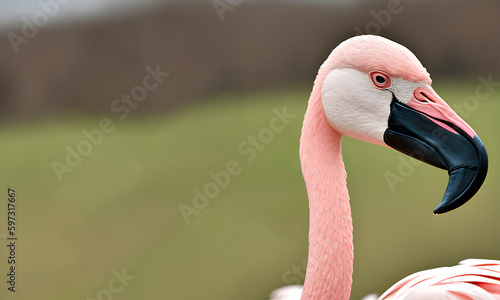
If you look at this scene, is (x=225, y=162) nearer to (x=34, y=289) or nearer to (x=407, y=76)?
(x=34, y=289)

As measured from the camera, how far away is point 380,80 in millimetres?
911

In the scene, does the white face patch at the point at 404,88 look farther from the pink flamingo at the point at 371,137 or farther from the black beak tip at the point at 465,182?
the black beak tip at the point at 465,182

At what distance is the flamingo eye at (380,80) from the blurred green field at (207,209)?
5.50 feet

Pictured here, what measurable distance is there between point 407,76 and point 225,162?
240cm

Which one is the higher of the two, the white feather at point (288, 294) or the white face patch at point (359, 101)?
the white face patch at point (359, 101)

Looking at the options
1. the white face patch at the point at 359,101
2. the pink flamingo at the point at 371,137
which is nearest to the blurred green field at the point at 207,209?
the pink flamingo at the point at 371,137

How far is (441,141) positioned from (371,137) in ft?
0.44

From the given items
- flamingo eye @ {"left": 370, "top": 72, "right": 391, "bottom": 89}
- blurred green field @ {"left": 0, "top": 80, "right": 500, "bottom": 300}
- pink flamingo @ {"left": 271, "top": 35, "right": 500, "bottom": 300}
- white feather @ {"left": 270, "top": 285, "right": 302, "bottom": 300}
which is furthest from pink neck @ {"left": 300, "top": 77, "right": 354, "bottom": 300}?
blurred green field @ {"left": 0, "top": 80, "right": 500, "bottom": 300}

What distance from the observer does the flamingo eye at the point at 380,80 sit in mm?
903

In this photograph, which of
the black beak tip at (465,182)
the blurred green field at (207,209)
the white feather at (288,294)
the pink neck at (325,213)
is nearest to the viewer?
the black beak tip at (465,182)

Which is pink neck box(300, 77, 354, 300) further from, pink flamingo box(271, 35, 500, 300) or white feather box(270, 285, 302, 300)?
white feather box(270, 285, 302, 300)

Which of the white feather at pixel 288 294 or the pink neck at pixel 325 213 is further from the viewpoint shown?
the white feather at pixel 288 294

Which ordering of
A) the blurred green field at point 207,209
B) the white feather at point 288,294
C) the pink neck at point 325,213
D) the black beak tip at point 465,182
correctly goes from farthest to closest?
the blurred green field at point 207,209 → the white feather at point 288,294 → the pink neck at point 325,213 → the black beak tip at point 465,182

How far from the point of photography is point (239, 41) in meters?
3.48
